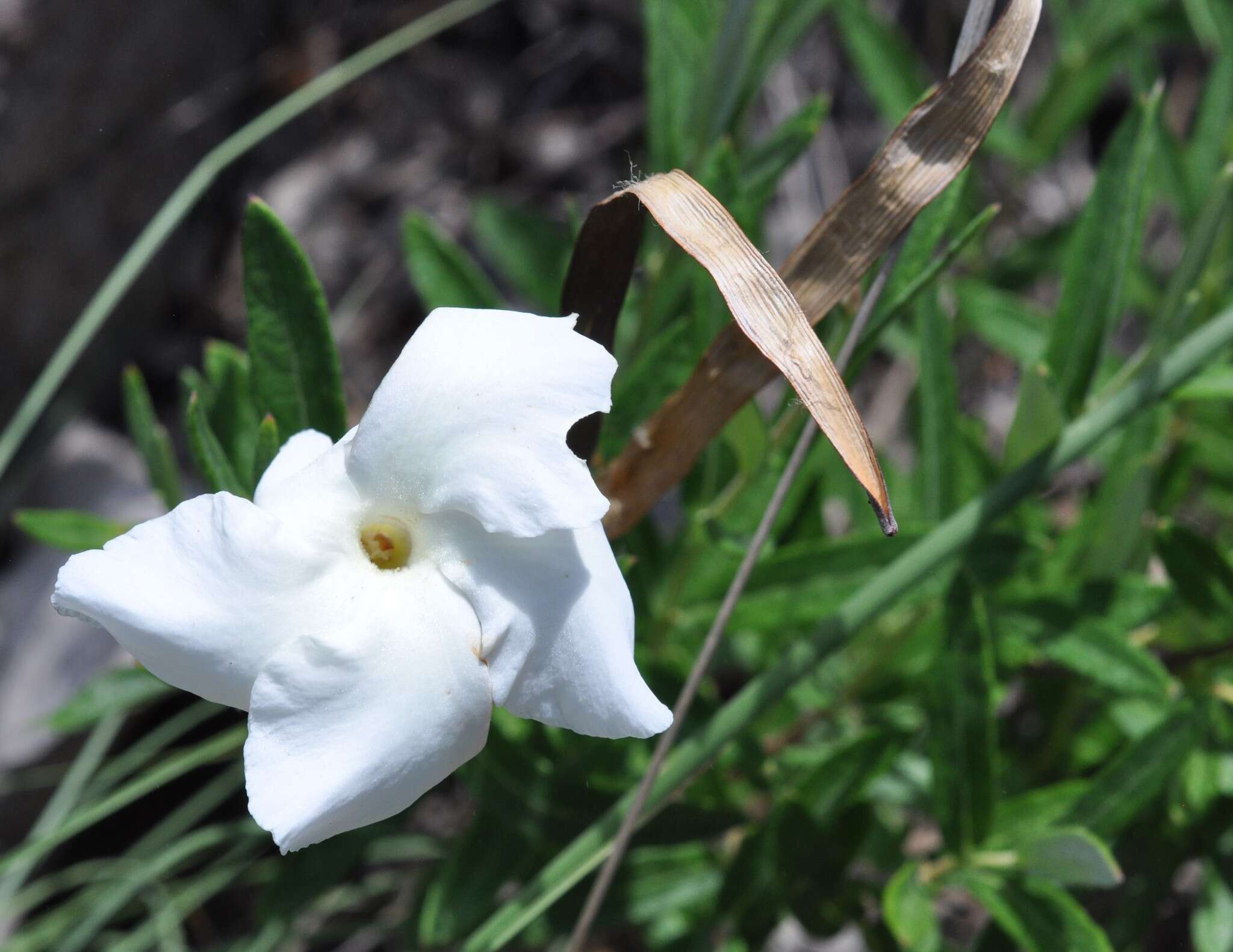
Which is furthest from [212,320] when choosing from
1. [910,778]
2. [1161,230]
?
[1161,230]

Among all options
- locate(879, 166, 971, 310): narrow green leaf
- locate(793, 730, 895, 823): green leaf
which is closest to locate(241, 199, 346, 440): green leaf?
locate(879, 166, 971, 310): narrow green leaf

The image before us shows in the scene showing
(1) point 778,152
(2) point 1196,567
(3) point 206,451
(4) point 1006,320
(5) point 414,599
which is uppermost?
(3) point 206,451

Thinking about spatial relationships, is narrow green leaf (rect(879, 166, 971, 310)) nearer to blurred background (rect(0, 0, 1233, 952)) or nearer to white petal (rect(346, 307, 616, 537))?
blurred background (rect(0, 0, 1233, 952))

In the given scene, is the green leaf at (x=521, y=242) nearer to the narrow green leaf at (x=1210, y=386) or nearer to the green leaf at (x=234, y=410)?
the green leaf at (x=234, y=410)

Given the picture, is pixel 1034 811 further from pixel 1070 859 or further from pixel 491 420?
pixel 491 420

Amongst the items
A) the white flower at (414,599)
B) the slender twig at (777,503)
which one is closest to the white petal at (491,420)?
the white flower at (414,599)

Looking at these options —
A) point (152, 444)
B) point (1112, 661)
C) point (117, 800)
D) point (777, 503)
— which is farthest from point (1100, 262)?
point (117, 800)

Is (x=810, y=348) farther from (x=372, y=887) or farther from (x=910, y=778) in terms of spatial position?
(x=372, y=887)
